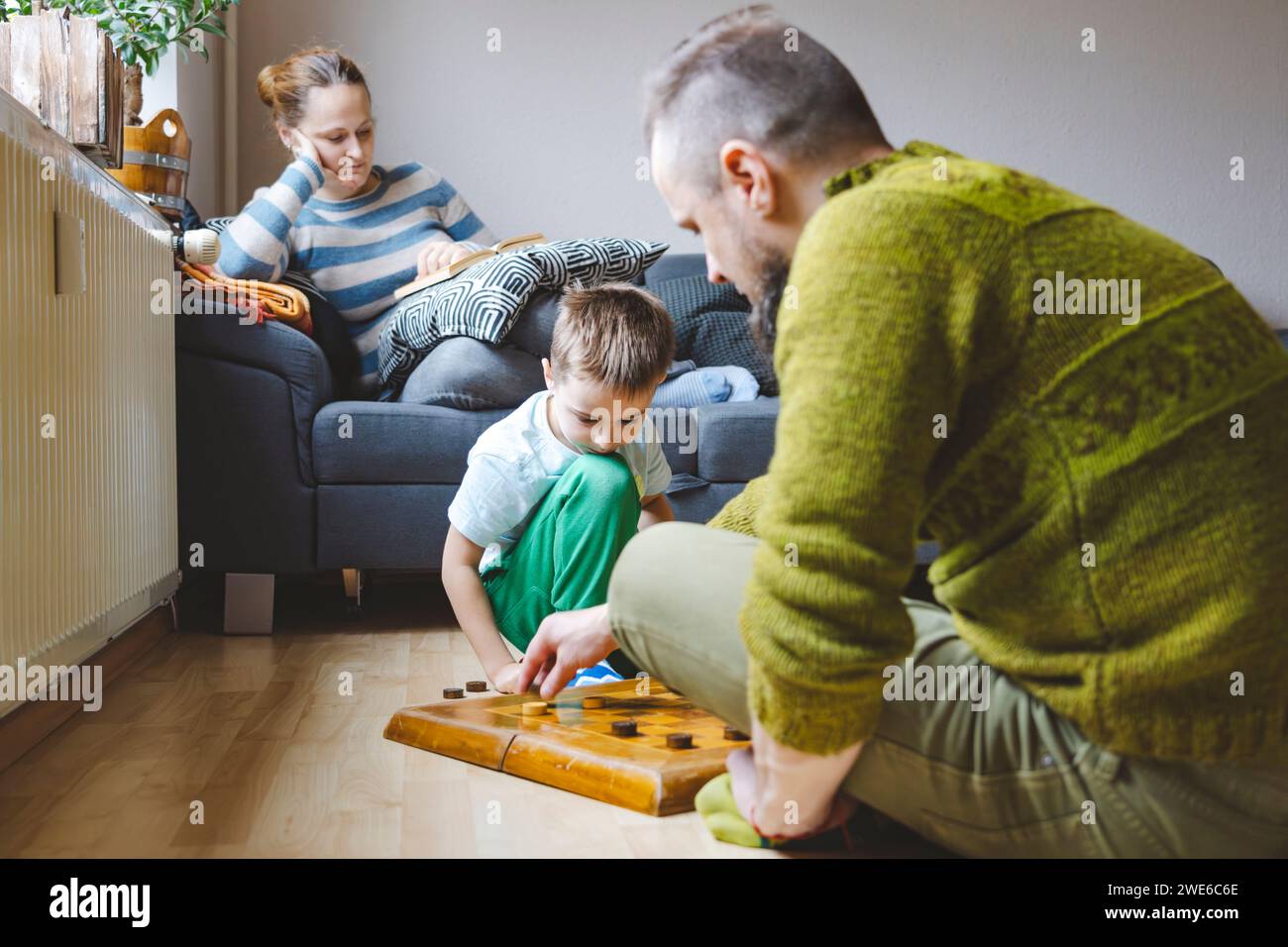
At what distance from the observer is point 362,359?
249 centimetres

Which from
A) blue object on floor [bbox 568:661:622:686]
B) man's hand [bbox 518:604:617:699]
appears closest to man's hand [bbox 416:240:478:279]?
blue object on floor [bbox 568:661:622:686]

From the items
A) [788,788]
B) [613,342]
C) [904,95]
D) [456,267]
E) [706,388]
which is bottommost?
[788,788]

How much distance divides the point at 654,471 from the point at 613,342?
0.30 m

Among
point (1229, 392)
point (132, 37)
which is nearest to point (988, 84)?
point (132, 37)

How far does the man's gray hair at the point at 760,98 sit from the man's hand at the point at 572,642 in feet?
1.61

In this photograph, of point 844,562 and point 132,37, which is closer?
point 844,562

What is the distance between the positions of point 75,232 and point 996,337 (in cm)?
114

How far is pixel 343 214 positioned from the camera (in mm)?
2574

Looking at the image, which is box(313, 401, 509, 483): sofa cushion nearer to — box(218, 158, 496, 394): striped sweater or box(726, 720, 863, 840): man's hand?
box(218, 158, 496, 394): striped sweater

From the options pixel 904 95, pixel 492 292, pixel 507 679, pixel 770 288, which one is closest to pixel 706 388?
pixel 492 292

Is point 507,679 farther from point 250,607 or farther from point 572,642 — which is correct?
point 250,607

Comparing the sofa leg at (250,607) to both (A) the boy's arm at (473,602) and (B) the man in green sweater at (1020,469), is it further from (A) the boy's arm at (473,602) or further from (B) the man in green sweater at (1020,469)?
(B) the man in green sweater at (1020,469)
